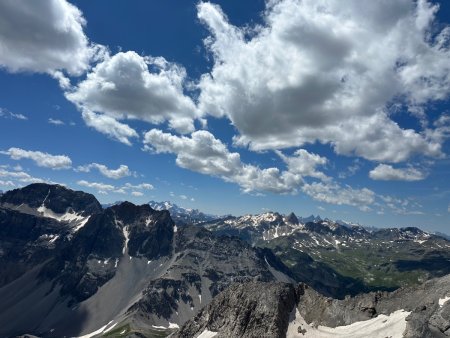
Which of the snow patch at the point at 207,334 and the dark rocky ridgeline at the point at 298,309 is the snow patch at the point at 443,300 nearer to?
the dark rocky ridgeline at the point at 298,309

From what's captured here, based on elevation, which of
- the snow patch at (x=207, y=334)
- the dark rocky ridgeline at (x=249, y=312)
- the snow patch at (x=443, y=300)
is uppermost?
the snow patch at (x=443, y=300)

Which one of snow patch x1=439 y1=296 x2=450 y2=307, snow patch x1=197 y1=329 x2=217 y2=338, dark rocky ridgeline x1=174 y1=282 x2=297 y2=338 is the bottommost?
snow patch x1=197 y1=329 x2=217 y2=338

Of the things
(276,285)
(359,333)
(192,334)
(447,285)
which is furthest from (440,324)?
(192,334)

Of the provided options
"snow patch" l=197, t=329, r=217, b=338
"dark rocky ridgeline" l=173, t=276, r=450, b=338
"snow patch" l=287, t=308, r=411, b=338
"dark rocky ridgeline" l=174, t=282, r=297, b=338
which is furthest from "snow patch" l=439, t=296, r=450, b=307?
"snow patch" l=197, t=329, r=217, b=338

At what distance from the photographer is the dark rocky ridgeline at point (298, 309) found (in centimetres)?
8440

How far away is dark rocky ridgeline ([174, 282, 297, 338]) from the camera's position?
102 m

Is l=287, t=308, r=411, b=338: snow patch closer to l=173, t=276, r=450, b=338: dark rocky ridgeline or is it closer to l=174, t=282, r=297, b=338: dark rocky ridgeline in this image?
l=173, t=276, r=450, b=338: dark rocky ridgeline

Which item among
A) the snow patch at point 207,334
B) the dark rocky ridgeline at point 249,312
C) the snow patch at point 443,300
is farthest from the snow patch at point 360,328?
the snow patch at point 207,334

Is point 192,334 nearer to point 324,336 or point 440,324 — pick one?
point 324,336

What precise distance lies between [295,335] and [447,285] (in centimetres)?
3519

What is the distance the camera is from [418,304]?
86750 millimetres

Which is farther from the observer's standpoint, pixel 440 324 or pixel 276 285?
pixel 276 285

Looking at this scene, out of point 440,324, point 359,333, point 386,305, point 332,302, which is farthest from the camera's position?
point 332,302

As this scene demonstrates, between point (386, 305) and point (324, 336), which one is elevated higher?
point (386, 305)
